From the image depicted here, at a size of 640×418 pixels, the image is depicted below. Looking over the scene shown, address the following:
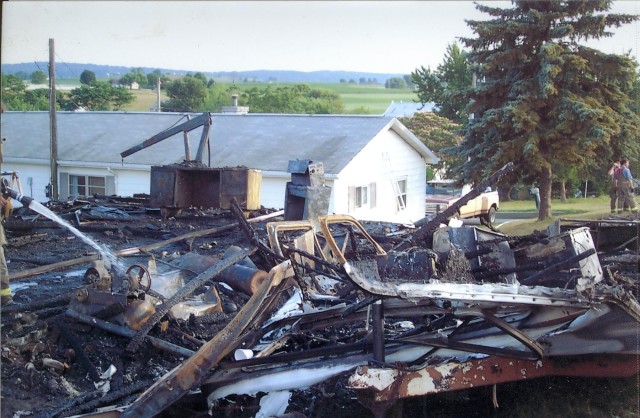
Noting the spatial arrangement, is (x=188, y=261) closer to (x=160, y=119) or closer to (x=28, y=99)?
(x=160, y=119)

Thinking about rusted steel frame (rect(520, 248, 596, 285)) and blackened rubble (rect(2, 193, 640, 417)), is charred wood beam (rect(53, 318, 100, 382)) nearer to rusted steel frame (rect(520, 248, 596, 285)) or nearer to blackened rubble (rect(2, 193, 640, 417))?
blackened rubble (rect(2, 193, 640, 417))

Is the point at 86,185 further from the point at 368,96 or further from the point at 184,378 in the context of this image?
the point at 368,96

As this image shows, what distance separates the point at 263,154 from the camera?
22562mm

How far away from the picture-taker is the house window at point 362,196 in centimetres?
2278

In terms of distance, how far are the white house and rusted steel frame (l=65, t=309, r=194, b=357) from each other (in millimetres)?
13557

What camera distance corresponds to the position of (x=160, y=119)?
26781 mm

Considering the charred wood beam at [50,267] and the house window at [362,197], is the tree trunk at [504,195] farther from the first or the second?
the charred wood beam at [50,267]

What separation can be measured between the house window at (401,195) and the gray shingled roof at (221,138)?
1.44 meters

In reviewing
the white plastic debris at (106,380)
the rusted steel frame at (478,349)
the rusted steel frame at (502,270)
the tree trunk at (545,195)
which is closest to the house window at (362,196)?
the tree trunk at (545,195)

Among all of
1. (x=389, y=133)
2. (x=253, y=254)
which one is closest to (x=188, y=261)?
(x=253, y=254)

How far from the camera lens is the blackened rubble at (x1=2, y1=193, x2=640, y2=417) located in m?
4.48

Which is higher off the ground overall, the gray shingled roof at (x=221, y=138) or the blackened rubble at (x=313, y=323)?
the gray shingled roof at (x=221, y=138)

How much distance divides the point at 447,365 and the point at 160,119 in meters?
23.5

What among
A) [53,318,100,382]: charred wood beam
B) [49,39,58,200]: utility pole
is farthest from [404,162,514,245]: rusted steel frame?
[49,39,58,200]: utility pole
